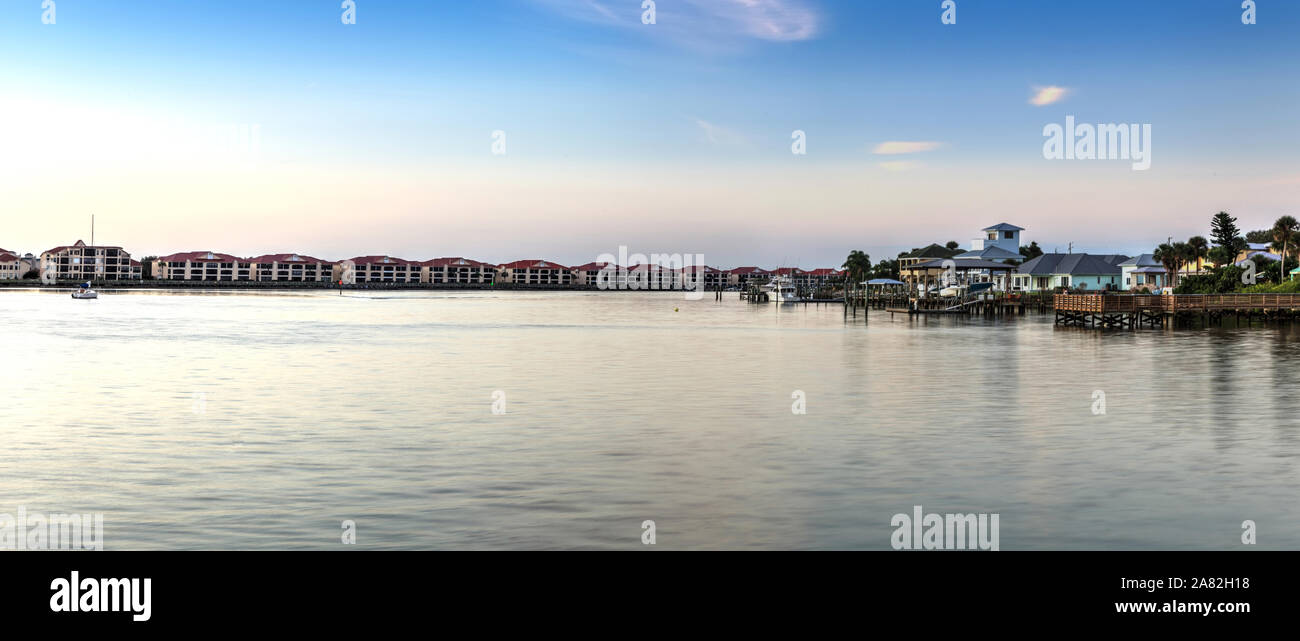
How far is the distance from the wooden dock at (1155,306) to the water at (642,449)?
27.0m

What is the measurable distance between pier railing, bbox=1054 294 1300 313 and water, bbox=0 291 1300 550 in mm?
26764

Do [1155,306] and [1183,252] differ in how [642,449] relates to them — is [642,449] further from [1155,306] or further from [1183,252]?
[1183,252]

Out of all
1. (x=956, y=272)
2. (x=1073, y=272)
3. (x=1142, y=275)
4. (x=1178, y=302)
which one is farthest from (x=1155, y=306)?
(x=1142, y=275)

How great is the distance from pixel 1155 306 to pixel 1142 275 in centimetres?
6566

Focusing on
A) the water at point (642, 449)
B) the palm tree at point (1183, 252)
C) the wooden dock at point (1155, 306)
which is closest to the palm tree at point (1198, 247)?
the palm tree at point (1183, 252)

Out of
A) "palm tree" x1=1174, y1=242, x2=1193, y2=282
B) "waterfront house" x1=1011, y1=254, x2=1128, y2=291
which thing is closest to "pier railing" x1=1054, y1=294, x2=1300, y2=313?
"waterfront house" x1=1011, y1=254, x2=1128, y2=291

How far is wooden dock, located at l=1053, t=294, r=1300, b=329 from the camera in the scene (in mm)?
70000

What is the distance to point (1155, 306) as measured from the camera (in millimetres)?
72125

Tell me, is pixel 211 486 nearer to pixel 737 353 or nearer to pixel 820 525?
pixel 820 525

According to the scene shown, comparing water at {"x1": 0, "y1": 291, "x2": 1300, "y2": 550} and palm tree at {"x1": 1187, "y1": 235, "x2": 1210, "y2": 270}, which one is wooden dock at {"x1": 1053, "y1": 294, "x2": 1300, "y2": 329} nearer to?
water at {"x1": 0, "y1": 291, "x2": 1300, "y2": 550}

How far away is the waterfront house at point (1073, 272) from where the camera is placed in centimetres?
12988

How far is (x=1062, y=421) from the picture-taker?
24.6 meters
